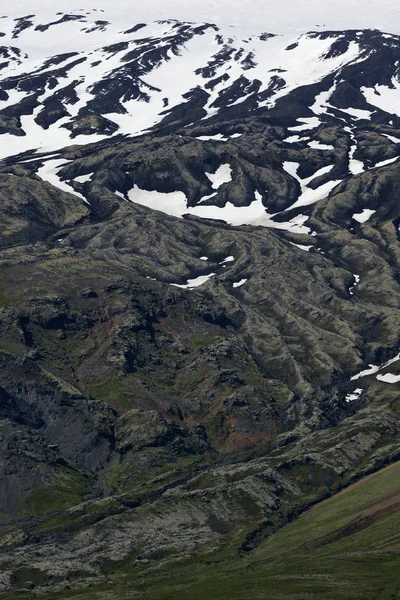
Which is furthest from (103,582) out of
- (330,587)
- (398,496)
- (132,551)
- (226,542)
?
(398,496)

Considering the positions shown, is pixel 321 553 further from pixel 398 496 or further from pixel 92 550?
pixel 92 550

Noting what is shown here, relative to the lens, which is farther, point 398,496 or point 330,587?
point 398,496

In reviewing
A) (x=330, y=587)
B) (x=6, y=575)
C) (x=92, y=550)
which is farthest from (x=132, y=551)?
(x=330, y=587)

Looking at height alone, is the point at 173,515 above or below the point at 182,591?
below

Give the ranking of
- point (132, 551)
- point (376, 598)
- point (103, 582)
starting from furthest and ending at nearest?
point (132, 551), point (103, 582), point (376, 598)

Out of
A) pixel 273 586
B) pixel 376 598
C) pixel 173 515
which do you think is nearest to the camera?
pixel 376 598

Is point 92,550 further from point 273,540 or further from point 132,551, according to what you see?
point 273,540
